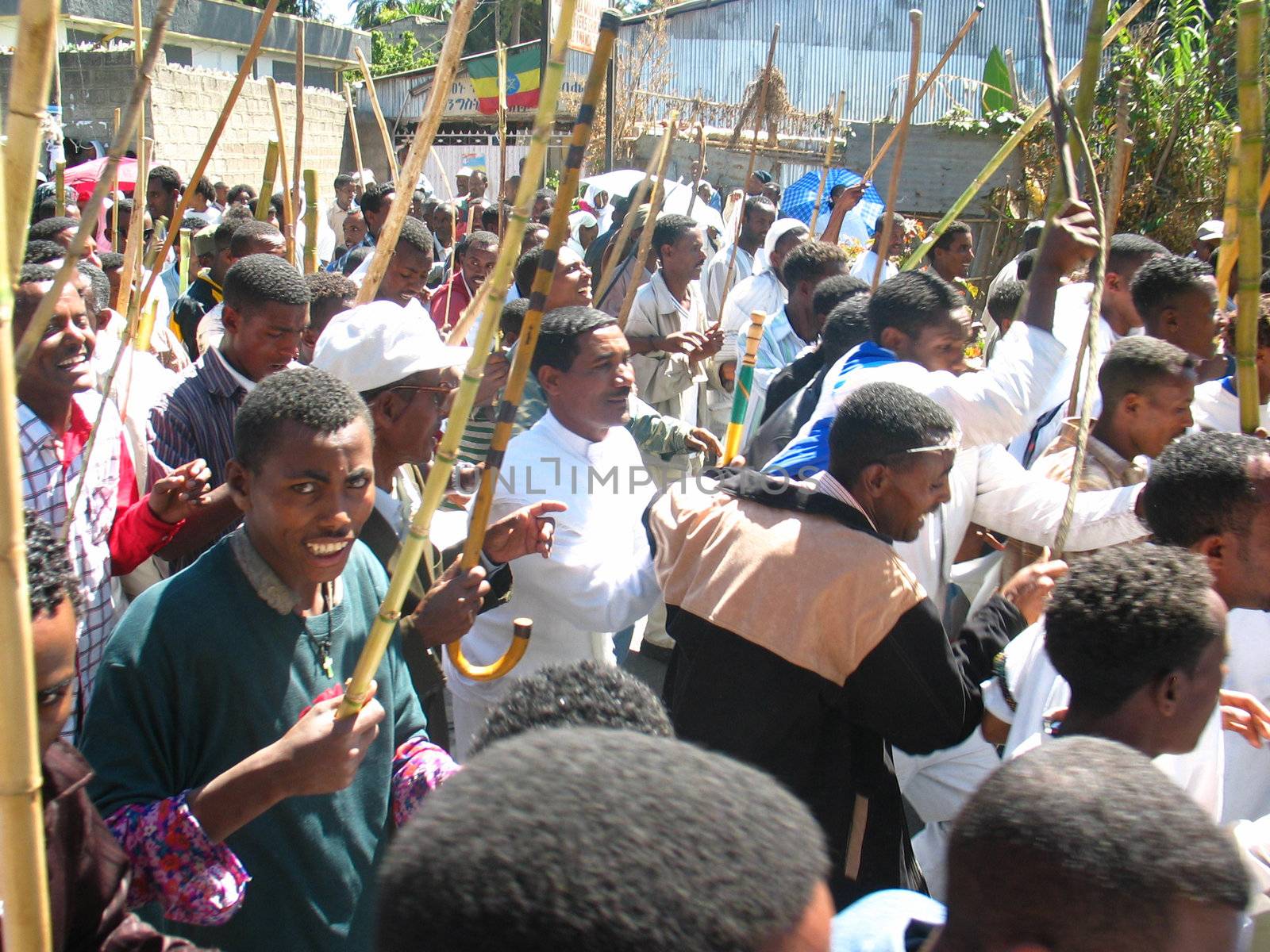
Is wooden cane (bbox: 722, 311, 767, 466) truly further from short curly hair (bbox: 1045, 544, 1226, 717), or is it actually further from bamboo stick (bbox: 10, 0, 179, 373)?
bamboo stick (bbox: 10, 0, 179, 373)

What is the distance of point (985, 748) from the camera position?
2.50 m

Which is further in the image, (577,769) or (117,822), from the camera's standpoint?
(117,822)

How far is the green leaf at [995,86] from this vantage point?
1306cm

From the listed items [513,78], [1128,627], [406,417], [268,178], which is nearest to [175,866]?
[406,417]

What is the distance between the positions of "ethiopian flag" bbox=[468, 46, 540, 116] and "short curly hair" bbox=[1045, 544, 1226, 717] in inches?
557

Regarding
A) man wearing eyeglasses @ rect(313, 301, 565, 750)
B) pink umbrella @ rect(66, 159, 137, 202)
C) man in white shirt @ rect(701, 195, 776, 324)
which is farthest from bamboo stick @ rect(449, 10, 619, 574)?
pink umbrella @ rect(66, 159, 137, 202)

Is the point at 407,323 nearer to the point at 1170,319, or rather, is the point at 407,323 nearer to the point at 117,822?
the point at 117,822

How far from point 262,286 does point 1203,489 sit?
101 inches

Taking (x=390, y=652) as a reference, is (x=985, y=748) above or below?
below

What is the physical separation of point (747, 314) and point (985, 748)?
434cm

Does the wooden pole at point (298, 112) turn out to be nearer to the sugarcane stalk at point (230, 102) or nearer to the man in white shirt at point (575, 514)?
the sugarcane stalk at point (230, 102)

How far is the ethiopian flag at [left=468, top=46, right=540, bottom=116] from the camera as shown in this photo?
603 inches

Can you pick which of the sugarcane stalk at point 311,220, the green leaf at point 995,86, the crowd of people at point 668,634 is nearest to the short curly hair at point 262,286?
the crowd of people at point 668,634

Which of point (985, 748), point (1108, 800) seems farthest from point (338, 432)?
point (985, 748)
